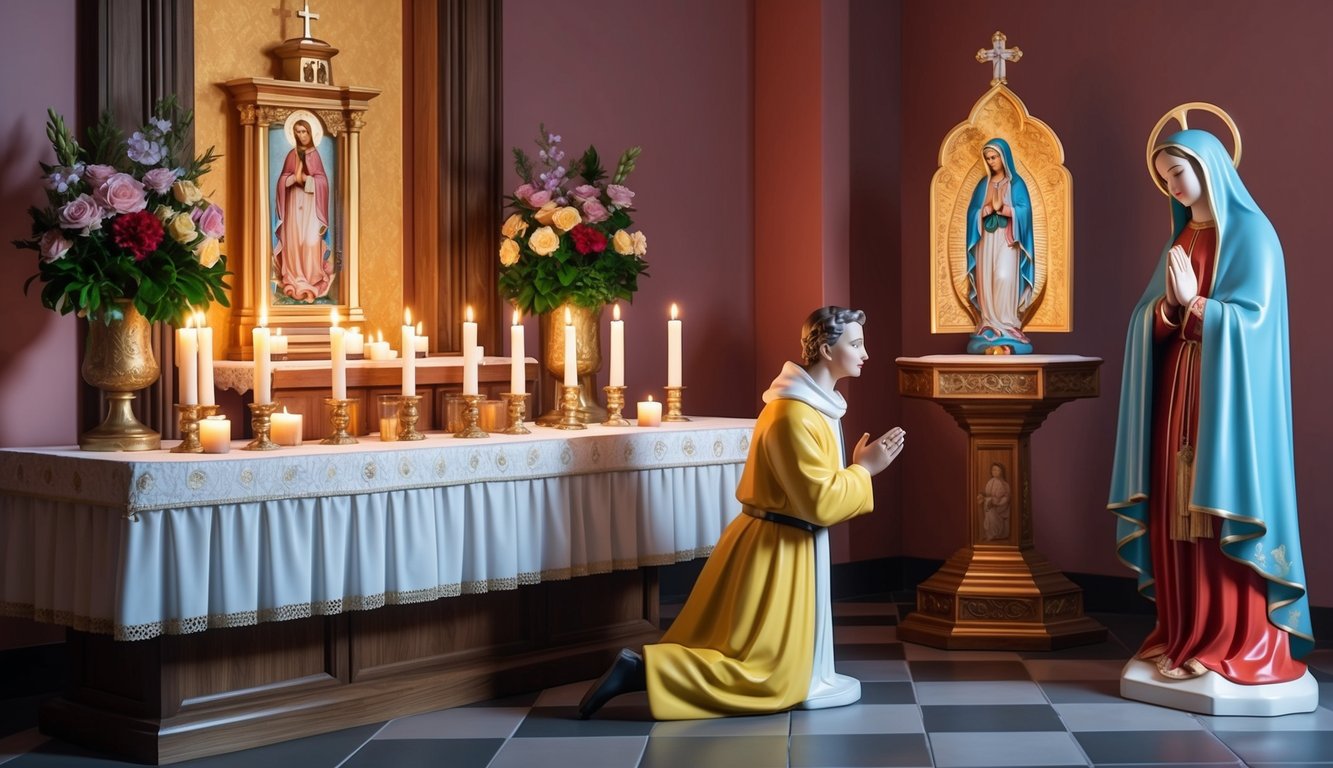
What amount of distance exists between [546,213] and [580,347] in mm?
615

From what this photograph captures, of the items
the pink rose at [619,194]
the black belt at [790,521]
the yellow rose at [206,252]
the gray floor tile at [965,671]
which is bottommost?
the gray floor tile at [965,671]

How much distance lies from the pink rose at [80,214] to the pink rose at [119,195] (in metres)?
0.05

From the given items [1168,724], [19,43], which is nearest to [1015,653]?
[1168,724]

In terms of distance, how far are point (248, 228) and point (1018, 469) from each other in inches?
139

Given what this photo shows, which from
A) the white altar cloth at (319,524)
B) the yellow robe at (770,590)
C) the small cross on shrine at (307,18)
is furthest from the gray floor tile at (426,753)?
the small cross on shrine at (307,18)

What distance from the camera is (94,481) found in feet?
15.7

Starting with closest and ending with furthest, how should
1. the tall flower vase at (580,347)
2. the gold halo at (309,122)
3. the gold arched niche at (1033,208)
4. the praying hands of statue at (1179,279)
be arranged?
1. the praying hands of statue at (1179,279)
2. the gold halo at (309,122)
3. the tall flower vase at (580,347)
4. the gold arched niche at (1033,208)

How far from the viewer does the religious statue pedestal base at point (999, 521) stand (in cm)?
670

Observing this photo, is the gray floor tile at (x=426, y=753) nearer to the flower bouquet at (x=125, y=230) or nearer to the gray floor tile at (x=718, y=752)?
the gray floor tile at (x=718, y=752)

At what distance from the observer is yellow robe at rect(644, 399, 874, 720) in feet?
17.9

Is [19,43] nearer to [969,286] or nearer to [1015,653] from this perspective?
[969,286]

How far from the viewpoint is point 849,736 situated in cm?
524

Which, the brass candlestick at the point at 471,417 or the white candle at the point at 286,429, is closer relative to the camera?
the white candle at the point at 286,429

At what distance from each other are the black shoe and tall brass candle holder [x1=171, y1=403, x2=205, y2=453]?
1593mm
